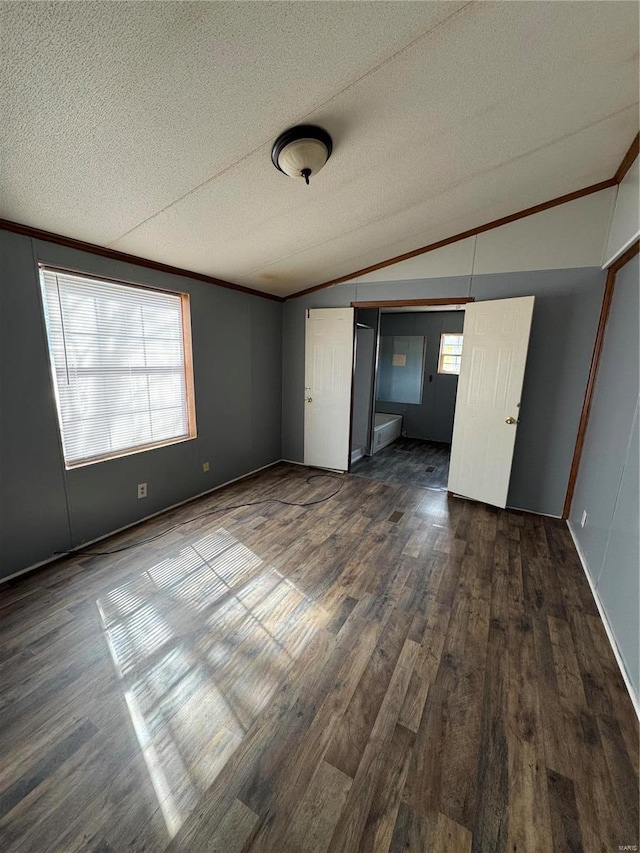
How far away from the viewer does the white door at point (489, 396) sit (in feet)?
9.81

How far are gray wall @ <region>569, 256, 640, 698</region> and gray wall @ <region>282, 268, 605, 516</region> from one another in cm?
20

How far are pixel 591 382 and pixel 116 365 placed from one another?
4063mm

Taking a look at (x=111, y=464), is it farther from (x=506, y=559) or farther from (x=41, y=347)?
(x=506, y=559)

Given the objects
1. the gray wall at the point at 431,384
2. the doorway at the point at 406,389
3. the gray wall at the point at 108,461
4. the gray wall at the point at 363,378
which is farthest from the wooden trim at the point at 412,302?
the gray wall at the point at 431,384

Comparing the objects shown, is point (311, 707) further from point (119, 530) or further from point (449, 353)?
point (449, 353)

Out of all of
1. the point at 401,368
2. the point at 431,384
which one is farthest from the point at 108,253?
the point at 431,384

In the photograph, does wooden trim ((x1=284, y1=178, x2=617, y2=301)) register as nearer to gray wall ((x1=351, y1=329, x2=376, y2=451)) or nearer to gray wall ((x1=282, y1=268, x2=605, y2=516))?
gray wall ((x1=282, y1=268, x2=605, y2=516))

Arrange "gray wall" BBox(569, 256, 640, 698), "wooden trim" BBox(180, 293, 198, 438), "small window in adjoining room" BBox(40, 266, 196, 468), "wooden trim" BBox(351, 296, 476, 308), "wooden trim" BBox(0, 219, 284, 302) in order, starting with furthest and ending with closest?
"wooden trim" BBox(351, 296, 476, 308) < "wooden trim" BBox(180, 293, 198, 438) < "small window in adjoining room" BBox(40, 266, 196, 468) < "wooden trim" BBox(0, 219, 284, 302) < "gray wall" BBox(569, 256, 640, 698)

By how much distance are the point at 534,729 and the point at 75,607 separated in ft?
7.95

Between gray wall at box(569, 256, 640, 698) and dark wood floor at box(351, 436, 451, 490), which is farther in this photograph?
dark wood floor at box(351, 436, 451, 490)

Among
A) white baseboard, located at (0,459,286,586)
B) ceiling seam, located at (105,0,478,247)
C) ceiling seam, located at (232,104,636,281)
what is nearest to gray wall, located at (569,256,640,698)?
ceiling seam, located at (232,104,636,281)

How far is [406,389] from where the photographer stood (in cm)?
622

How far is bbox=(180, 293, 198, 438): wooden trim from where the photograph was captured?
314 centimetres

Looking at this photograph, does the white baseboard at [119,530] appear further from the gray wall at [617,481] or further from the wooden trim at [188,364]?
the gray wall at [617,481]
